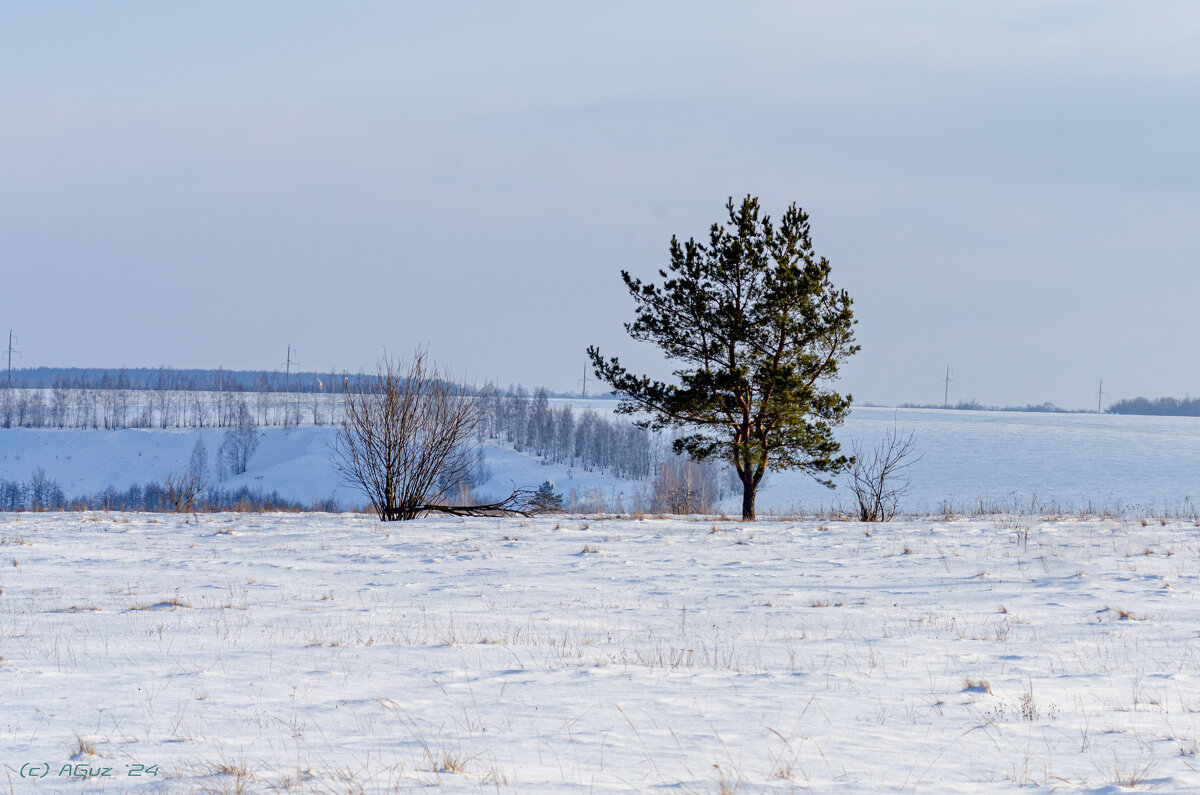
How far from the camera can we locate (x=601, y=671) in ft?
21.0

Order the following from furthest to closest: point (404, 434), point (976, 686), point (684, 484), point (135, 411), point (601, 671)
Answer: point (135, 411) → point (684, 484) → point (404, 434) → point (601, 671) → point (976, 686)

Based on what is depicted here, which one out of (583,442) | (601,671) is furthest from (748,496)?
(583,442)

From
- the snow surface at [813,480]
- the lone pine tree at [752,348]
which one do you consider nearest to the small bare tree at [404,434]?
the lone pine tree at [752,348]

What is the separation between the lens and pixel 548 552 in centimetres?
1445

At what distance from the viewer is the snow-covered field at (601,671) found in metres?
4.29

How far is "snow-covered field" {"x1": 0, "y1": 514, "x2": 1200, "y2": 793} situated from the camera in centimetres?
429

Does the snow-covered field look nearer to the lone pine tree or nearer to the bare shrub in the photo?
the lone pine tree

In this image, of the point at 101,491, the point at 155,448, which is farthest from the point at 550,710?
the point at 155,448

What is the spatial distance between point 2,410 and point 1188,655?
16901 centimetres

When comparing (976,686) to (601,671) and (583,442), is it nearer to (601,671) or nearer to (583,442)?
(601,671)

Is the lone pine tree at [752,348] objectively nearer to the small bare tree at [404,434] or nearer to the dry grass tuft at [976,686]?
the small bare tree at [404,434]

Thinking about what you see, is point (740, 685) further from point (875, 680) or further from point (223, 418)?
point (223, 418)

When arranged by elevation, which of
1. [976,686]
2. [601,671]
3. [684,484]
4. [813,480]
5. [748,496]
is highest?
[976,686]

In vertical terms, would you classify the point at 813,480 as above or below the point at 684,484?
above
